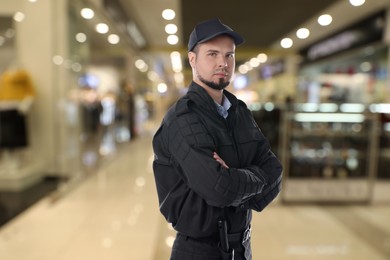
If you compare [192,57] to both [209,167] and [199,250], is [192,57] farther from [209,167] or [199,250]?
[199,250]

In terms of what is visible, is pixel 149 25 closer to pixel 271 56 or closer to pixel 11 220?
pixel 271 56

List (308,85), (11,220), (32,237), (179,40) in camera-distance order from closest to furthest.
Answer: (179,40)
(32,237)
(11,220)
(308,85)

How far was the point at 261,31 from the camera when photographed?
1.24 meters

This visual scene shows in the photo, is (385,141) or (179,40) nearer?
(179,40)

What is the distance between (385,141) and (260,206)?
17.3 ft

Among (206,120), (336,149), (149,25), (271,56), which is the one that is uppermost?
(149,25)

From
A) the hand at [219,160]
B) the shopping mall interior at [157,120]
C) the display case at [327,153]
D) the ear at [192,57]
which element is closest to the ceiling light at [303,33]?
the shopping mall interior at [157,120]

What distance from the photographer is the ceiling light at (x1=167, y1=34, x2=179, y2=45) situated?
4.03 feet

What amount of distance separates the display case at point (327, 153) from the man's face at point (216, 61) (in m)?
3.49

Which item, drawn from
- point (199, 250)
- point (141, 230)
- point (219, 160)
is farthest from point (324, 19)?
point (141, 230)

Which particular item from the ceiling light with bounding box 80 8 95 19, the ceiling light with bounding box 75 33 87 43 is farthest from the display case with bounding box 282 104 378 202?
the ceiling light with bounding box 75 33 87 43

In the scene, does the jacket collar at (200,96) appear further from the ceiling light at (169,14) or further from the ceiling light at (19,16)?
the ceiling light at (19,16)

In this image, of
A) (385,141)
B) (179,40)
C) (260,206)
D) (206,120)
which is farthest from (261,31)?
(385,141)

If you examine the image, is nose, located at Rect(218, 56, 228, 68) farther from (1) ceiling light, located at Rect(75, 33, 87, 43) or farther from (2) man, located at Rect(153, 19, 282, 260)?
(1) ceiling light, located at Rect(75, 33, 87, 43)
